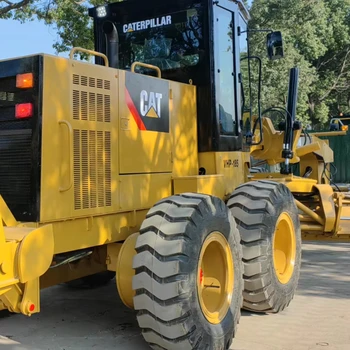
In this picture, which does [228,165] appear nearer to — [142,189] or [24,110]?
[142,189]

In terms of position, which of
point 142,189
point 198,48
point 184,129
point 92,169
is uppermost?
point 198,48

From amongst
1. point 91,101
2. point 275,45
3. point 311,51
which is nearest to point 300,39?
point 311,51

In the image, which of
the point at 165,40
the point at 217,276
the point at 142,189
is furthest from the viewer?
the point at 165,40

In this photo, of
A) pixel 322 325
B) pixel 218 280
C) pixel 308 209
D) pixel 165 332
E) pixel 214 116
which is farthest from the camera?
pixel 308 209

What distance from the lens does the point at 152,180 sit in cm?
A: 472

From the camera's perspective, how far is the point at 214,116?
5246 millimetres

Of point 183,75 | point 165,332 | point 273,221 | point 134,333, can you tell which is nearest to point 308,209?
point 273,221

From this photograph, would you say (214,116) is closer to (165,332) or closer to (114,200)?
(114,200)

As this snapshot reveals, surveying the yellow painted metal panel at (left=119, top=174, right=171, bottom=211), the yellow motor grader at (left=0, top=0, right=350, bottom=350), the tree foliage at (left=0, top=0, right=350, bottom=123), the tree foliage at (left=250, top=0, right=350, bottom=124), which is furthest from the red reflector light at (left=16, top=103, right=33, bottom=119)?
the tree foliage at (left=250, top=0, right=350, bottom=124)

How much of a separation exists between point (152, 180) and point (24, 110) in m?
1.41

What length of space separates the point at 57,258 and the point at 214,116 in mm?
2115

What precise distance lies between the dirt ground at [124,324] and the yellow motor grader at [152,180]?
24 centimetres

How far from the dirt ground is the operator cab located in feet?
5.94

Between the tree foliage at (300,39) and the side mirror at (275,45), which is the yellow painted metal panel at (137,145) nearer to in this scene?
the side mirror at (275,45)
